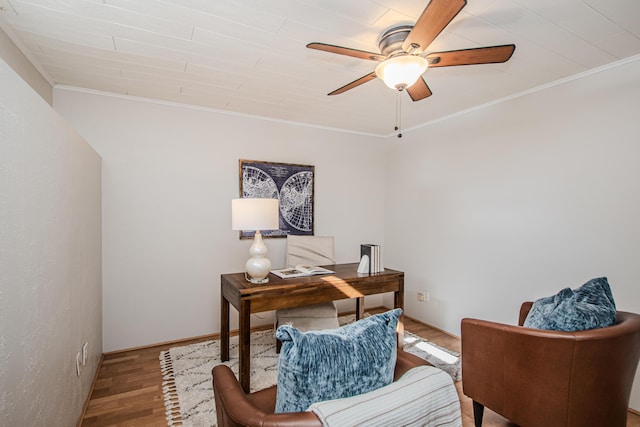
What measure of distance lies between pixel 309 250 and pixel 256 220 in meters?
1.11

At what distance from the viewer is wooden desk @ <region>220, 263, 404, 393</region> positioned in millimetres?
2279

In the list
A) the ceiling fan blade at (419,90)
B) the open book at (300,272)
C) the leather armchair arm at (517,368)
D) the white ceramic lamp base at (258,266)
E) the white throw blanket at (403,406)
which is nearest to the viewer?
the white throw blanket at (403,406)

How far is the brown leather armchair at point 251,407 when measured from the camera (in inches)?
35.4

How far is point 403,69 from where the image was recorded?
164 cm

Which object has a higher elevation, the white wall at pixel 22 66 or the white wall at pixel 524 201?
the white wall at pixel 22 66

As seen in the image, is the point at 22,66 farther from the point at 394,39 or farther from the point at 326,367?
the point at 326,367

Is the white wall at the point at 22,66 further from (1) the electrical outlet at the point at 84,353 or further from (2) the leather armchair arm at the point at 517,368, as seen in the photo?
(2) the leather armchair arm at the point at 517,368

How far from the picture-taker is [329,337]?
1029 mm

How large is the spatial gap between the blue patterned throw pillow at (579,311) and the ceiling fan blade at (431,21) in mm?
1490

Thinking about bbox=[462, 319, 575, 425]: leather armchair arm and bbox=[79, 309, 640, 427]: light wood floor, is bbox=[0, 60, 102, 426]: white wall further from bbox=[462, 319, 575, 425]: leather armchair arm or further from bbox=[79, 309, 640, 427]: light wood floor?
bbox=[462, 319, 575, 425]: leather armchair arm

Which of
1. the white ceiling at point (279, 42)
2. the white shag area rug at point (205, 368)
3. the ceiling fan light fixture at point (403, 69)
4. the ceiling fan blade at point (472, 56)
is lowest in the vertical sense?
the white shag area rug at point (205, 368)

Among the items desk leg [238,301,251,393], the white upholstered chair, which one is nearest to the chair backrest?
the white upholstered chair

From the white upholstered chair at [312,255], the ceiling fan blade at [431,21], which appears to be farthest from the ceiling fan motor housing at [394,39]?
the white upholstered chair at [312,255]

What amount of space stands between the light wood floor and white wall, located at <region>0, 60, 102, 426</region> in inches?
6.0
